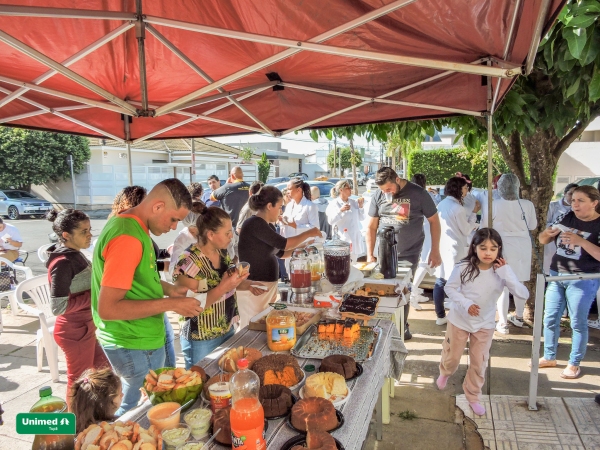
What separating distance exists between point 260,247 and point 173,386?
71.8 inches

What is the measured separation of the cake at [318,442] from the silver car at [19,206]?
866 inches

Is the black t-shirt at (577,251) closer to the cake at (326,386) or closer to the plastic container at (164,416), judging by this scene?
the cake at (326,386)

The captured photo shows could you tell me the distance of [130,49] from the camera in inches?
114

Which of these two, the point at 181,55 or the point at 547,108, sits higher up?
the point at 181,55

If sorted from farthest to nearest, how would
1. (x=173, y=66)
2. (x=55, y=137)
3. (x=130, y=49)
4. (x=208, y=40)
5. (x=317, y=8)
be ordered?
(x=55, y=137), (x=173, y=66), (x=130, y=49), (x=208, y=40), (x=317, y=8)

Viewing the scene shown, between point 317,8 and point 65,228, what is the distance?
233 centimetres

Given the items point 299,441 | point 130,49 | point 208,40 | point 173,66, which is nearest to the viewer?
point 299,441

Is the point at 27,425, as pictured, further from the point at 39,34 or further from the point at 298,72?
the point at 298,72

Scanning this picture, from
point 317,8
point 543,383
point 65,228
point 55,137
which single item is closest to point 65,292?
point 65,228

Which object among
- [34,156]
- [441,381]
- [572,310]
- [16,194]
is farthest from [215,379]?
[34,156]

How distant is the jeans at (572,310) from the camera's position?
3.63 metres

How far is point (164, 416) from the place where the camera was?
1484 mm

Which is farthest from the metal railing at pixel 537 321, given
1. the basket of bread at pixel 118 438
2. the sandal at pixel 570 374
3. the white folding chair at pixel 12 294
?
the white folding chair at pixel 12 294

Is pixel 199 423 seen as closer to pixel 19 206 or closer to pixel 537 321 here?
pixel 537 321
